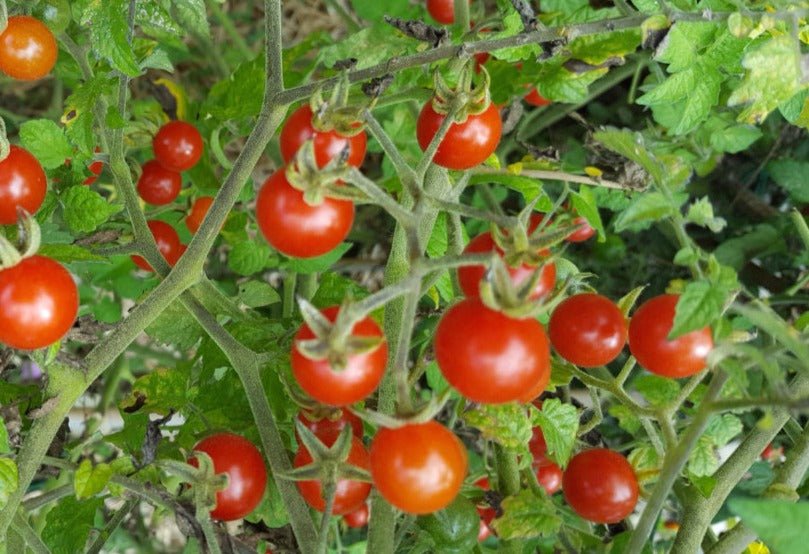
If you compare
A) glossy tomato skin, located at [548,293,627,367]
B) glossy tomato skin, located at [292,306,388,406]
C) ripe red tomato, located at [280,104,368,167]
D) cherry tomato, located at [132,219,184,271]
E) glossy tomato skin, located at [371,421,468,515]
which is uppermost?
ripe red tomato, located at [280,104,368,167]

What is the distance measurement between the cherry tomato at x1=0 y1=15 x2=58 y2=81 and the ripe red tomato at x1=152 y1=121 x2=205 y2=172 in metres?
0.28

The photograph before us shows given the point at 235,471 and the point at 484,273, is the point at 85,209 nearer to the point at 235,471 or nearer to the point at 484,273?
the point at 235,471

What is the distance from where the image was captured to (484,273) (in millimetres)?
562

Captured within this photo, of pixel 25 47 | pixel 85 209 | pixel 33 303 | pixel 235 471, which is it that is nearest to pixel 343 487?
pixel 235 471

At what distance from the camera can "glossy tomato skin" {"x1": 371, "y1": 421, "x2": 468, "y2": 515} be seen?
21.3 inches

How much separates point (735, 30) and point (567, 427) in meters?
0.40

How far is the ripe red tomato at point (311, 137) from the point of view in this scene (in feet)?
2.12

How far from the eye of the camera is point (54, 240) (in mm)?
921

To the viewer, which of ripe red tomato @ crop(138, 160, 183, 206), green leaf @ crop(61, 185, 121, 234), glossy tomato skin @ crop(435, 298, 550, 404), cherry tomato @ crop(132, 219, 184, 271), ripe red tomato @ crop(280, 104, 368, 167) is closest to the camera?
glossy tomato skin @ crop(435, 298, 550, 404)

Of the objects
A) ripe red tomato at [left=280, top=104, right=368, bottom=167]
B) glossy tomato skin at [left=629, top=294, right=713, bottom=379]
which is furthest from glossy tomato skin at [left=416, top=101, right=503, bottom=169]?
glossy tomato skin at [left=629, top=294, right=713, bottom=379]

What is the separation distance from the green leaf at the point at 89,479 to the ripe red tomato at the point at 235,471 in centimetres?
9

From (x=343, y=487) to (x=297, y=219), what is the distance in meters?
0.28

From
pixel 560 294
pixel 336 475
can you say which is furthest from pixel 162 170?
pixel 560 294

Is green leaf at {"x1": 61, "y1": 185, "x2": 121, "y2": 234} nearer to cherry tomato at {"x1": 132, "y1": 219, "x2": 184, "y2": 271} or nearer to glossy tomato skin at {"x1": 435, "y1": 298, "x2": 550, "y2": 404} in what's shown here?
cherry tomato at {"x1": 132, "y1": 219, "x2": 184, "y2": 271}
